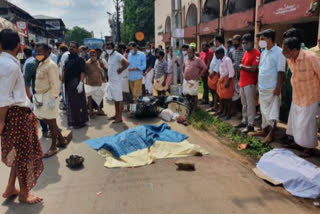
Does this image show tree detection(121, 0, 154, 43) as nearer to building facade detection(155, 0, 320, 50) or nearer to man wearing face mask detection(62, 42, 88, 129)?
building facade detection(155, 0, 320, 50)

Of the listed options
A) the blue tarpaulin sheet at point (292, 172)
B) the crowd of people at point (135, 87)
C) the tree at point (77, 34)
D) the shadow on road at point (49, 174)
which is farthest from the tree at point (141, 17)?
the tree at point (77, 34)

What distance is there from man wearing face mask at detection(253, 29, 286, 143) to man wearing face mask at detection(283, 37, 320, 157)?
0.47 m

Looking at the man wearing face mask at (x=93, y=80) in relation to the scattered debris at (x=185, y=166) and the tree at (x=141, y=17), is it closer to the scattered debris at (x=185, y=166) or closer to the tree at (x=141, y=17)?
the scattered debris at (x=185, y=166)

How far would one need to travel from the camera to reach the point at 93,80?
7562mm

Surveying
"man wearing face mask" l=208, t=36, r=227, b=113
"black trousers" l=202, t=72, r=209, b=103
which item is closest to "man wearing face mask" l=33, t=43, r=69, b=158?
"man wearing face mask" l=208, t=36, r=227, b=113

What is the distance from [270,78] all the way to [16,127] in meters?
4.21

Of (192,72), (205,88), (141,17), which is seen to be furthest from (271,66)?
(141,17)

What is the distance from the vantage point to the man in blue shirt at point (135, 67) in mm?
8414

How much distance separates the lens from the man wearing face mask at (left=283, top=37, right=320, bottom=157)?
4.24m

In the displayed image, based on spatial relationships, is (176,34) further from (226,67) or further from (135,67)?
(226,67)

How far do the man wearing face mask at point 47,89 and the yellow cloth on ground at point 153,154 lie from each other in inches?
40.8

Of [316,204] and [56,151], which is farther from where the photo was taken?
[56,151]

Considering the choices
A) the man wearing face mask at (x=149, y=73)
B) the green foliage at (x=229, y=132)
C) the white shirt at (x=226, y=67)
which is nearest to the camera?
the green foliage at (x=229, y=132)

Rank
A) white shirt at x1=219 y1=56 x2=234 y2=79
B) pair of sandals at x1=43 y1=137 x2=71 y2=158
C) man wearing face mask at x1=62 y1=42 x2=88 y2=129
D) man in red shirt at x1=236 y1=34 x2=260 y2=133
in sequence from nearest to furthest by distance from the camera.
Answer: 1. pair of sandals at x1=43 y1=137 x2=71 y2=158
2. man in red shirt at x1=236 y1=34 x2=260 y2=133
3. man wearing face mask at x1=62 y1=42 x2=88 y2=129
4. white shirt at x1=219 y1=56 x2=234 y2=79
